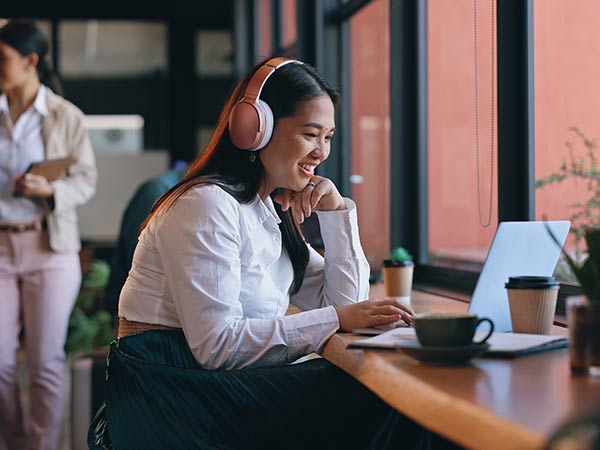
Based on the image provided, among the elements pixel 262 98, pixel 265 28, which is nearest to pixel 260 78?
pixel 262 98

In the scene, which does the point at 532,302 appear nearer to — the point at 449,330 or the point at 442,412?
the point at 449,330

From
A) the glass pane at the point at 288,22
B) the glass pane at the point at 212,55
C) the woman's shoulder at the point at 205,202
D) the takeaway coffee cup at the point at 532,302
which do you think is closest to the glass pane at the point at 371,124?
the glass pane at the point at 288,22

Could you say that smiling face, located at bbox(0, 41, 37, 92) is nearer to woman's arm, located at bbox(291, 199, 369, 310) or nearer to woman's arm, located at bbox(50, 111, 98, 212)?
woman's arm, located at bbox(50, 111, 98, 212)

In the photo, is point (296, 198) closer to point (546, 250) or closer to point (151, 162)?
point (546, 250)

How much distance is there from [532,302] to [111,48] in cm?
658

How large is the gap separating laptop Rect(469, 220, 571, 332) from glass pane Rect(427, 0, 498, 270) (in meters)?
0.91

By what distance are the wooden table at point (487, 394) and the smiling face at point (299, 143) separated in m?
0.61

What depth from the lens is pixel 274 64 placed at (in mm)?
1960

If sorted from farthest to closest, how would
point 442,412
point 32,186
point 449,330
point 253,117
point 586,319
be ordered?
1. point 32,186
2. point 253,117
3. point 449,330
4. point 586,319
5. point 442,412

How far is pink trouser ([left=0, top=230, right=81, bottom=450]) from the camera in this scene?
346 cm

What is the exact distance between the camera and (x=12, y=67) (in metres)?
3.54

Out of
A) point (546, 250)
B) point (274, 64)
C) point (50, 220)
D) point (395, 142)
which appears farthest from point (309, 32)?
point (546, 250)

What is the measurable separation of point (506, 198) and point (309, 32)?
247cm

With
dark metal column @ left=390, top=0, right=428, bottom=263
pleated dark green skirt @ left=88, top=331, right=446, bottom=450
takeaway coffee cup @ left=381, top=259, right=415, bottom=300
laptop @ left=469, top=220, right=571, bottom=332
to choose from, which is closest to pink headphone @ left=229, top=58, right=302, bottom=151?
pleated dark green skirt @ left=88, top=331, right=446, bottom=450
